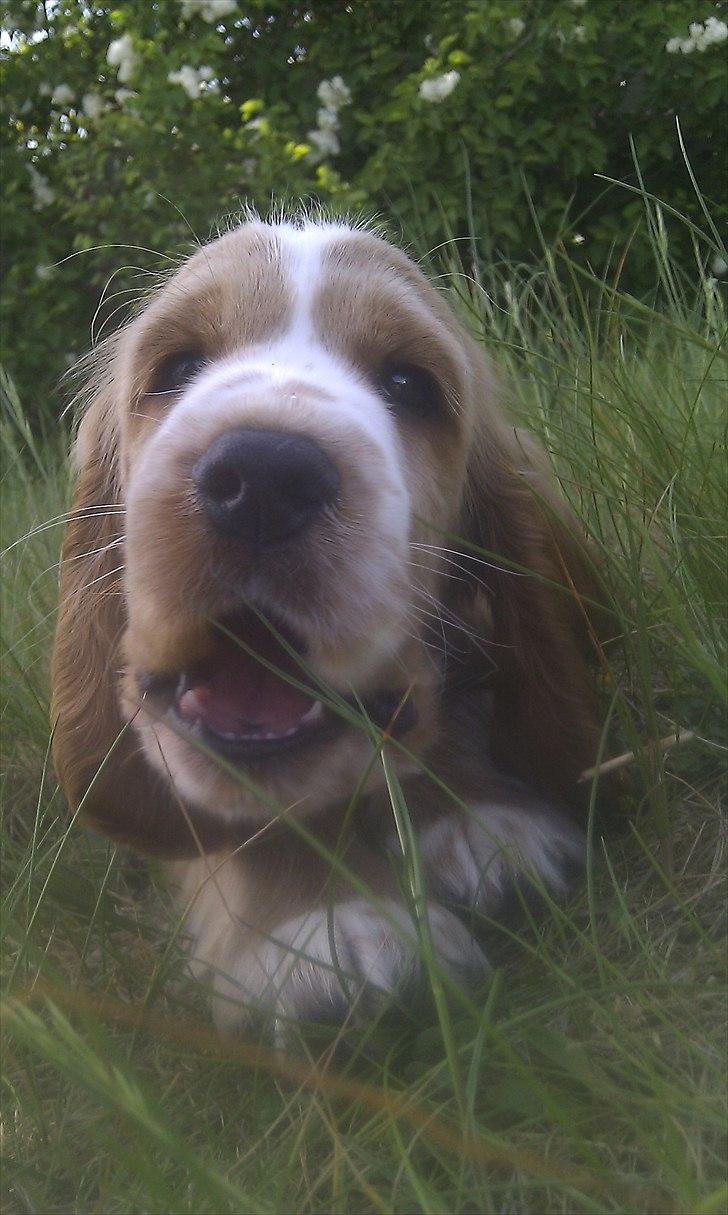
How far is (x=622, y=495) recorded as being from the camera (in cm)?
188

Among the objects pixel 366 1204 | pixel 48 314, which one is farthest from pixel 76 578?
pixel 48 314

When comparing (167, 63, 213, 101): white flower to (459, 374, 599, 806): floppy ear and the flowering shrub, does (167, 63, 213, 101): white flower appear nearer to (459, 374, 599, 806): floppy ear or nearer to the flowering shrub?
the flowering shrub

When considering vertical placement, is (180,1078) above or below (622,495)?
below

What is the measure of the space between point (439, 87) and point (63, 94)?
7.27 ft

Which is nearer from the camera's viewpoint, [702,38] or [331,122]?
[702,38]

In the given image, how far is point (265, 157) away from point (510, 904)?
419 cm

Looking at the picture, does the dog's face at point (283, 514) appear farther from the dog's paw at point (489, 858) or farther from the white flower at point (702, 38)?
the white flower at point (702, 38)

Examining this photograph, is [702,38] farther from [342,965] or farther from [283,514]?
[342,965]

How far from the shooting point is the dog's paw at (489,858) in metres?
1.72

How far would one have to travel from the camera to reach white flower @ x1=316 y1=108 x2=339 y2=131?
16.6ft

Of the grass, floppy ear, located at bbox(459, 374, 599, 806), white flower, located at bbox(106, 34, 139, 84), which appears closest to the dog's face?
floppy ear, located at bbox(459, 374, 599, 806)

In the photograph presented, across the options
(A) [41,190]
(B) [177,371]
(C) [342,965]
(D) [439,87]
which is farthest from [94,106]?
(C) [342,965]

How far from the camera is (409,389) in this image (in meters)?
1.89

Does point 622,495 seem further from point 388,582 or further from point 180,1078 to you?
point 180,1078
